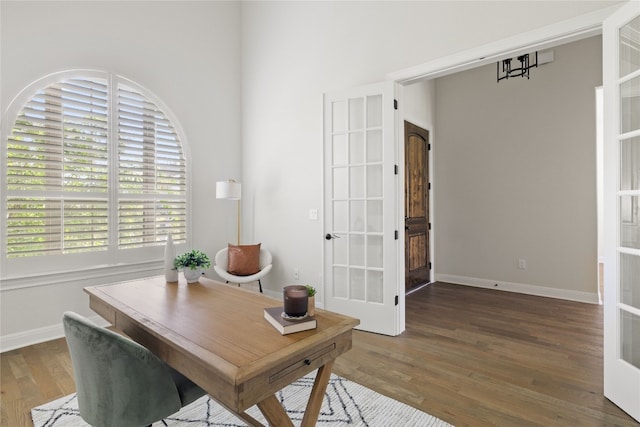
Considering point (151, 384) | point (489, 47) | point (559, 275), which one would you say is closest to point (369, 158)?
point (489, 47)

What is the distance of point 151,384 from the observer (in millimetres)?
1333

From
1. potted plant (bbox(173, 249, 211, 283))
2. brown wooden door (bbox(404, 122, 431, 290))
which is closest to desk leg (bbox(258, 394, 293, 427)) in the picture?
potted plant (bbox(173, 249, 211, 283))

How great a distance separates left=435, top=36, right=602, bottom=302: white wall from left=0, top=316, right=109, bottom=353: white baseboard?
16.3 feet

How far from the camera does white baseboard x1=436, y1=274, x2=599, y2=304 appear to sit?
4117 mm

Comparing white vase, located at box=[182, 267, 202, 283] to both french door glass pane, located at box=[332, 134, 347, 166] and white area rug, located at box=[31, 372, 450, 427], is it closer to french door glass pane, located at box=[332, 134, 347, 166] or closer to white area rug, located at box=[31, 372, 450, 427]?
white area rug, located at box=[31, 372, 450, 427]

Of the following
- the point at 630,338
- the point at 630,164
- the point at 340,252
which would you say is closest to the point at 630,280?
the point at 630,338

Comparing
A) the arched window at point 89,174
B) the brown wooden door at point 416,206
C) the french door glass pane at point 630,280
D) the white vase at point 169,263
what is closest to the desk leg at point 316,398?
the white vase at point 169,263

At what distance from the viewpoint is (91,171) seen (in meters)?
3.29

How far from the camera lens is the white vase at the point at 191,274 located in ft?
7.75

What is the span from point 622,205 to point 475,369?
145cm

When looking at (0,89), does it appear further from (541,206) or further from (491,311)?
(541,206)

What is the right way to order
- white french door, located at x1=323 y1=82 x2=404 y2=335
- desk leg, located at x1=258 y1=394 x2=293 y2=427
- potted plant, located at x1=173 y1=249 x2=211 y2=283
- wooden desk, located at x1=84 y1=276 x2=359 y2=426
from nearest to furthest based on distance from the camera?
wooden desk, located at x1=84 y1=276 x2=359 y2=426
desk leg, located at x1=258 y1=394 x2=293 y2=427
potted plant, located at x1=173 y1=249 x2=211 y2=283
white french door, located at x1=323 y1=82 x2=404 y2=335

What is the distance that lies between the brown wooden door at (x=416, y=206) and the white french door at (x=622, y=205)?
8.61ft

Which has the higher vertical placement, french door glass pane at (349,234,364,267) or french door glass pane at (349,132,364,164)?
french door glass pane at (349,132,364,164)
